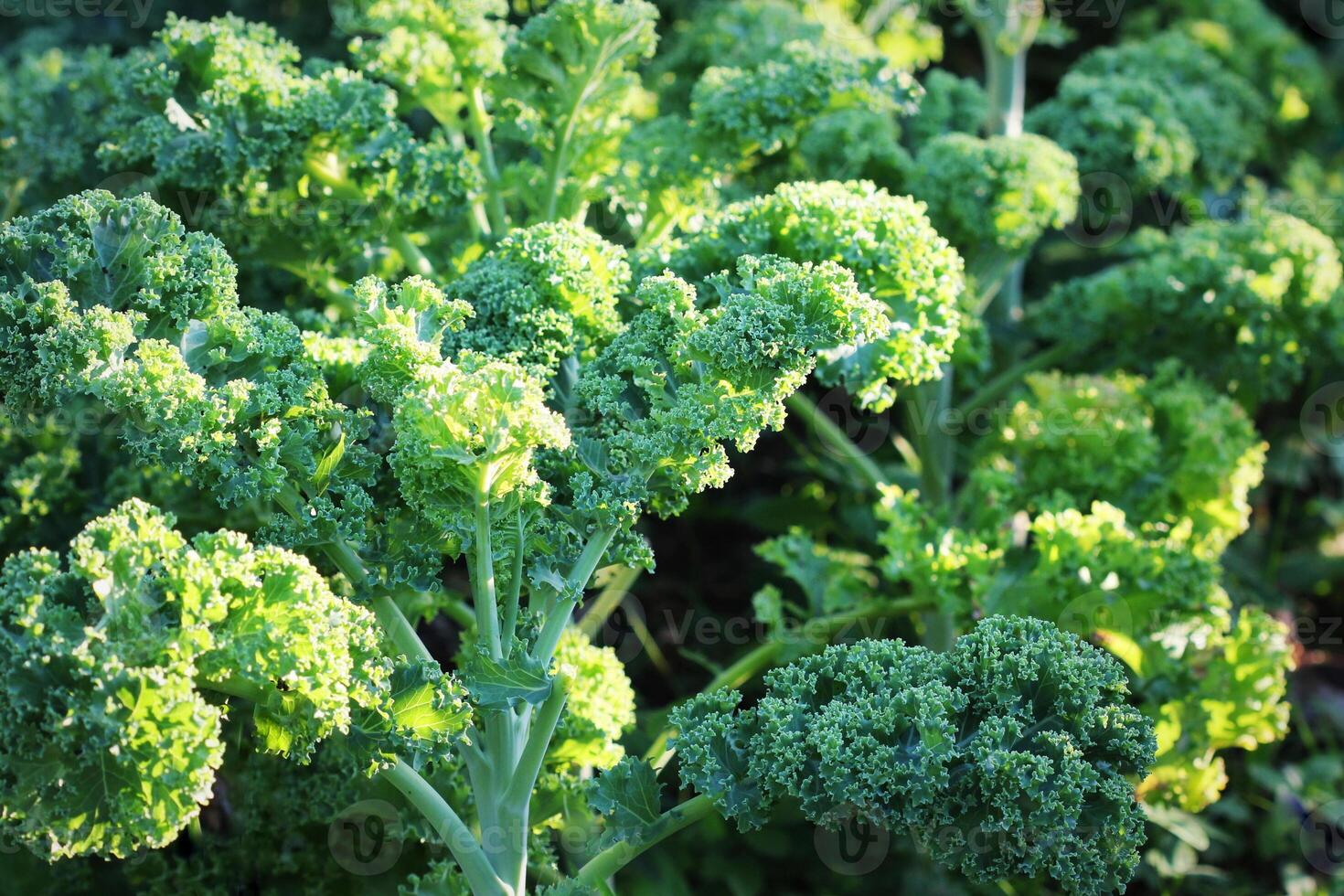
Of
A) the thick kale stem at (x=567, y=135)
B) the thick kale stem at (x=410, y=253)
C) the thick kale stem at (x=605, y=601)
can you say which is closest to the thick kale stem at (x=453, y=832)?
the thick kale stem at (x=605, y=601)

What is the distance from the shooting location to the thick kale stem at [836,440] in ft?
13.0

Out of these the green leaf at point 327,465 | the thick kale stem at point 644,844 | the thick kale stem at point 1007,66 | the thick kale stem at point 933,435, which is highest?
the green leaf at point 327,465

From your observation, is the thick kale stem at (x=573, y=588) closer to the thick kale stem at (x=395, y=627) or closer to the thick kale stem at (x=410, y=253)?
the thick kale stem at (x=395, y=627)

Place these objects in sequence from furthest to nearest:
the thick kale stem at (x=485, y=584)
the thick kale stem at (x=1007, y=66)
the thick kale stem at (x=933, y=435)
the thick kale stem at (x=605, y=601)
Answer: the thick kale stem at (x=1007, y=66), the thick kale stem at (x=933, y=435), the thick kale stem at (x=605, y=601), the thick kale stem at (x=485, y=584)

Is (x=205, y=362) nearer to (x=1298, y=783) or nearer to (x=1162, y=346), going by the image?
(x=1162, y=346)

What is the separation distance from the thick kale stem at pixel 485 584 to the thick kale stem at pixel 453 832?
1.02 ft

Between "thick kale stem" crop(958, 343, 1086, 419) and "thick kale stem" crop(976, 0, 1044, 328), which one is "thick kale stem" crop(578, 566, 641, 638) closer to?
"thick kale stem" crop(958, 343, 1086, 419)

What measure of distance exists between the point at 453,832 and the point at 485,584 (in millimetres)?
530

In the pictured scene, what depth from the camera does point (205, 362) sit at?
2736mm

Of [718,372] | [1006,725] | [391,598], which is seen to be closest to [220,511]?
[391,598]

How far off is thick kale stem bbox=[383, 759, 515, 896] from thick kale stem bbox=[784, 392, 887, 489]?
5.32ft

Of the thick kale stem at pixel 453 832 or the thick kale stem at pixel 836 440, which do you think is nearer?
the thick kale stem at pixel 453 832

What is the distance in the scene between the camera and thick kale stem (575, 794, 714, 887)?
2668 millimetres

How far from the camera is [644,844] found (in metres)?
2.73
